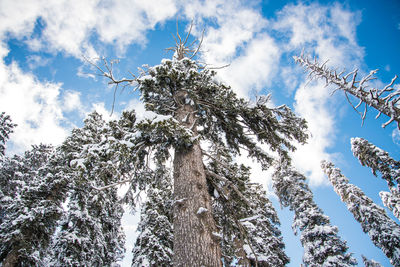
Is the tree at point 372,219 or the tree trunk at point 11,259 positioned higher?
the tree at point 372,219

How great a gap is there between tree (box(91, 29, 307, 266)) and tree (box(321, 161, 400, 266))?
16.7 meters

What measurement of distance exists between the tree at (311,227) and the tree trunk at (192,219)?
8.68 meters

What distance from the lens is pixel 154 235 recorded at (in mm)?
11938

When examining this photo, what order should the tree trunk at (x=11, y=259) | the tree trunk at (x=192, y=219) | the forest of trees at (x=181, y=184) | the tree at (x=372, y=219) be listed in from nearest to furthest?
the tree trunk at (x=192, y=219) → the forest of trees at (x=181, y=184) → the tree trunk at (x=11, y=259) → the tree at (x=372, y=219)

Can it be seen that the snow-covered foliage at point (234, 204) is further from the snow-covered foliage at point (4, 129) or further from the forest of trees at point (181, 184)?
the snow-covered foliage at point (4, 129)

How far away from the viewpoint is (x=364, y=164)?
701 inches

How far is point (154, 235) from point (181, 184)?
959 centimetres

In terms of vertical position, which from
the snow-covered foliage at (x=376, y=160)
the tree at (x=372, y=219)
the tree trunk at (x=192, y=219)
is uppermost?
the snow-covered foliage at (x=376, y=160)

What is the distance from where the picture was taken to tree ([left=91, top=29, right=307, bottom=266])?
386 cm

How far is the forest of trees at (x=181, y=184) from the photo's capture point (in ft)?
14.3

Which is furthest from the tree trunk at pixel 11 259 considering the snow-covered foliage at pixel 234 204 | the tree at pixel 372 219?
the tree at pixel 372 219

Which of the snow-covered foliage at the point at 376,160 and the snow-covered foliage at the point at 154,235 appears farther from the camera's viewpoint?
the snow-covered foliage at the point at 376,160

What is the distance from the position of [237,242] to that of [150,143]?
6.50m

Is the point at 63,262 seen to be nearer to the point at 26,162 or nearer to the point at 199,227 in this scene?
the point at 199,227
